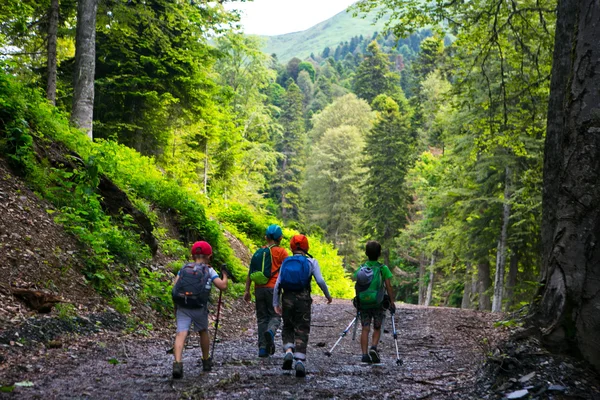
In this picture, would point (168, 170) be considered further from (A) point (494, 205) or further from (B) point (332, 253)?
(B) point (332, 253)

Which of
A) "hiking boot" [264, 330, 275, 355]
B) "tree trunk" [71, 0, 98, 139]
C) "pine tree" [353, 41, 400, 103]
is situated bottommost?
"hiking boot" [264, 330, 275, 355]

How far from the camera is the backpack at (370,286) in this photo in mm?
7219

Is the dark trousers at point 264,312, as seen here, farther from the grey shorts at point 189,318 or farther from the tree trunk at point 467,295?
the tree trunk at point 467,295

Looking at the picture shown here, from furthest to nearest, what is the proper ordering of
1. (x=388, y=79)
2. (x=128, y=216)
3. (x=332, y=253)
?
(x=388, y=79)
(x=332, y=253)
(x=128, y=216)

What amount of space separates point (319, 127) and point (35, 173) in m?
58.3

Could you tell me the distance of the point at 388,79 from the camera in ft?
284

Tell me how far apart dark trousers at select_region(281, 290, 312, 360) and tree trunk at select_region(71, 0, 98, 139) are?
815 cm

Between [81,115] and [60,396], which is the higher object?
[81,115]

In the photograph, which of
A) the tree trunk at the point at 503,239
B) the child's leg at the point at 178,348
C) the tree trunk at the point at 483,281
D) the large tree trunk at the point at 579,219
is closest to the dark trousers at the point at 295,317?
the child's leg at the point at 178,348

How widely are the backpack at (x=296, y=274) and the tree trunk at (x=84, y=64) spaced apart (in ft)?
26.2

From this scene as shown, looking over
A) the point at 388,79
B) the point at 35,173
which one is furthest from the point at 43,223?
the point at 388,79

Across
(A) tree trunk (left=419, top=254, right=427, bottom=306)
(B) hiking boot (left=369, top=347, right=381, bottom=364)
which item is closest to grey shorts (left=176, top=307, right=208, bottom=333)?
(B) hiking boot (left=369, top=347, right=381, bottom=364)

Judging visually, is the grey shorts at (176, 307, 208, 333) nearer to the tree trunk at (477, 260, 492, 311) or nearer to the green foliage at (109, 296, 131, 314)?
the green foliage at (109, 296, 131, 314)

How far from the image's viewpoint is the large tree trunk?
187 inches
